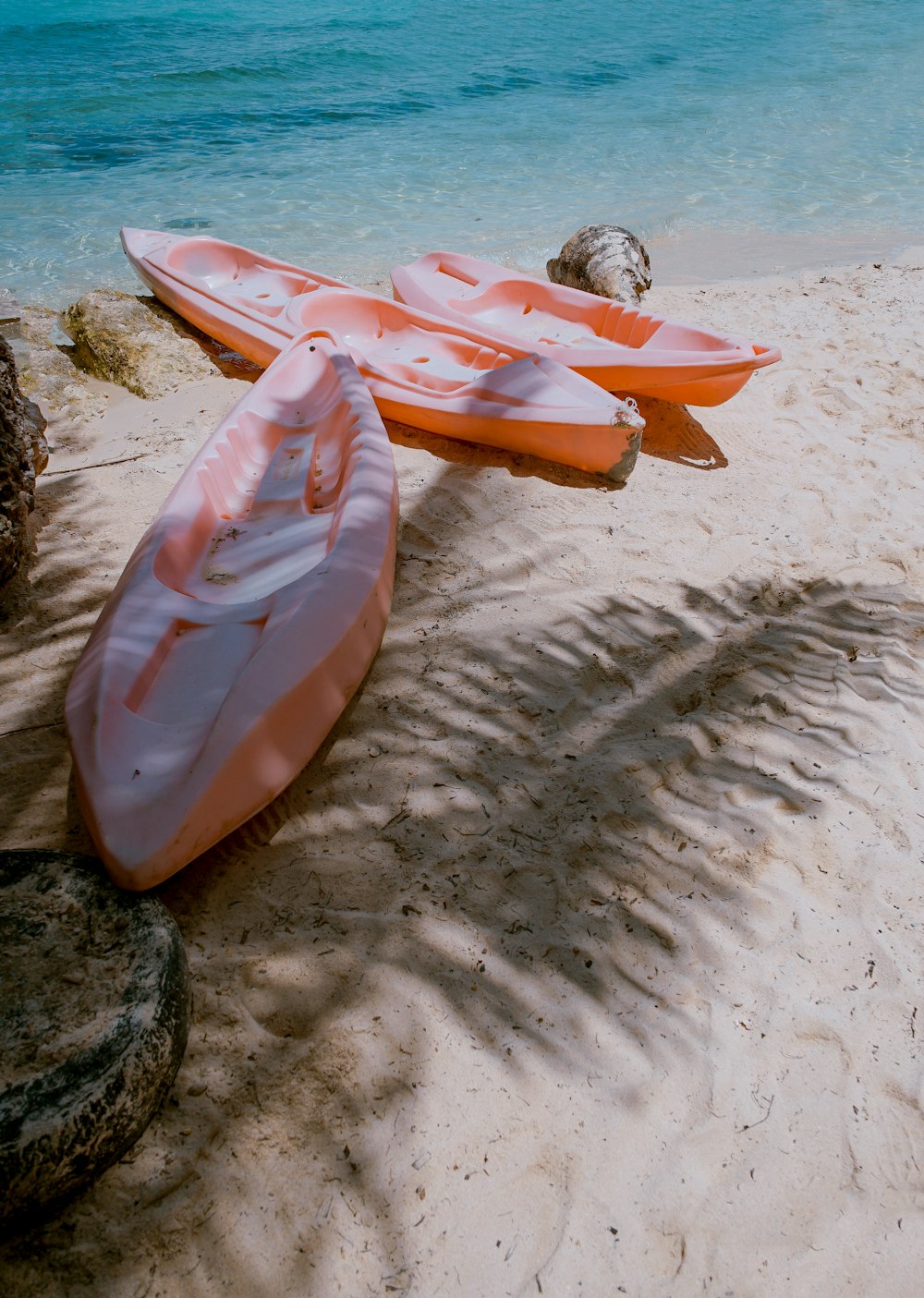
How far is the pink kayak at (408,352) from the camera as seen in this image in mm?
4191

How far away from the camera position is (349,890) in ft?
7.59

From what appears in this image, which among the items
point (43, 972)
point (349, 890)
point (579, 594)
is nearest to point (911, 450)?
point (579, 594)

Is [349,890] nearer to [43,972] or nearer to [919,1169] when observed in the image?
[43,972]

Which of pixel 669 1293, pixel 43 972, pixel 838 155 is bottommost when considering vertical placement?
pixel 669 1293

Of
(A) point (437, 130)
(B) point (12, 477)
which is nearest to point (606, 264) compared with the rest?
(B) point (12, 477)

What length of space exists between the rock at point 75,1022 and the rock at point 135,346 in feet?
13.1

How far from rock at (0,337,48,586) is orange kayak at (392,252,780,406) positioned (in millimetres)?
2732

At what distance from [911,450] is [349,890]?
3870mm

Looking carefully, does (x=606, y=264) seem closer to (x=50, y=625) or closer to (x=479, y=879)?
(x=50, y=625)

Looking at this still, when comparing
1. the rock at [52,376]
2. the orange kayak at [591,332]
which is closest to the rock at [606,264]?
the orange kayak at [591,332]

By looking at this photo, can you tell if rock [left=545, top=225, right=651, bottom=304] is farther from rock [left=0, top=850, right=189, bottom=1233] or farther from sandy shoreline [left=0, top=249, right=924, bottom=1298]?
rock [left=0, top=850, right=189, bottom=1233]

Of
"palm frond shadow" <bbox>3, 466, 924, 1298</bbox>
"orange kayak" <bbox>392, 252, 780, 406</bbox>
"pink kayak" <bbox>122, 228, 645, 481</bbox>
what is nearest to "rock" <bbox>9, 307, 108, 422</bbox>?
"pink kayak" <bbox>122, 228, 645, 481</bbox>

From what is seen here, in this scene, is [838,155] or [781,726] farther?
[838,155]

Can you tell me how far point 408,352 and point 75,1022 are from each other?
4453 mm
